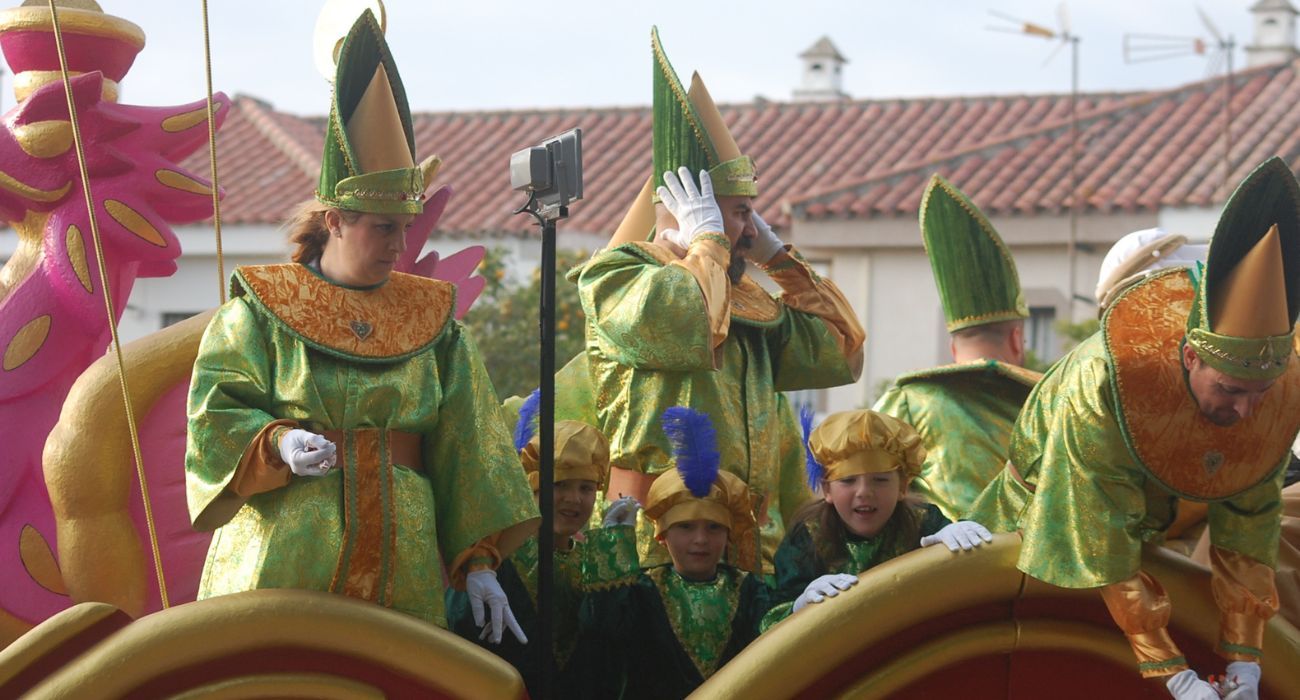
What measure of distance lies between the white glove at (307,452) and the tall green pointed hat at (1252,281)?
5.10ft

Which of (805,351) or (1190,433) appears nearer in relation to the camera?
(1190,433)

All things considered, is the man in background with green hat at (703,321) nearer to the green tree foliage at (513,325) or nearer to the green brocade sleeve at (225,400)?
the green brocade sleeve at (225,400)

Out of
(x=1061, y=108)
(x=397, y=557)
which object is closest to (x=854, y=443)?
(x=397, y=557)

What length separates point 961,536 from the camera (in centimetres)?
385

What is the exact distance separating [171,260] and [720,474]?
6.32 ft

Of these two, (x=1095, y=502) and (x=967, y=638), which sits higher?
(x=1095, y=502)

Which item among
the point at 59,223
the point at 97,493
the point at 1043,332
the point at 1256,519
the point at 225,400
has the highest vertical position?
the point at 59,223

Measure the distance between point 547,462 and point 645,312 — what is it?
61 cm

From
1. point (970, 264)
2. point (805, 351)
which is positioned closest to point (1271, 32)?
Answer: point (970, 264)

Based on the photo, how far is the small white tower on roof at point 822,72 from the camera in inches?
850

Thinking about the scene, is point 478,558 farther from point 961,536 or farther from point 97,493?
point 97,493

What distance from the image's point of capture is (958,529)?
12.7 feet

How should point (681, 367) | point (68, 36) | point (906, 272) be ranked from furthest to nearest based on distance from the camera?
point (906, 272) < point (68, 36) < point (681, 367)

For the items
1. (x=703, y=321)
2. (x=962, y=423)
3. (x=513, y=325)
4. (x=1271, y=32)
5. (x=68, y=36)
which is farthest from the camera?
(x=1271, y=32)
